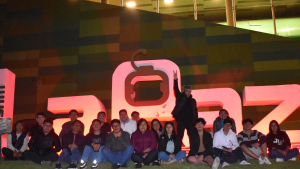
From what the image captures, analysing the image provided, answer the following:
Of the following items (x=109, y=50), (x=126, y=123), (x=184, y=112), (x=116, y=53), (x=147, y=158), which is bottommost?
(x=147, y=158)

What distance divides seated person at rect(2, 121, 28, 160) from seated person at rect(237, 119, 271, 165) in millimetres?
4884

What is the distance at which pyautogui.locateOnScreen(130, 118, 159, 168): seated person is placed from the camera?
603 cm

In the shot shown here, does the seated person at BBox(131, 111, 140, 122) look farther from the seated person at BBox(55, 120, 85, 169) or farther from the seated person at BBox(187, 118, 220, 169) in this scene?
the seated person at BBox(187, 118, 220, 169)

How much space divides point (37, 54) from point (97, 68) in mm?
2169

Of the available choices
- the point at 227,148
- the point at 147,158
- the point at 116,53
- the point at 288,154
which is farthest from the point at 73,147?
the point at 288,154

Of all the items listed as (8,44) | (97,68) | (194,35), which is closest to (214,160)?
(194,35)

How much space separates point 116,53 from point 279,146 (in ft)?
17.8

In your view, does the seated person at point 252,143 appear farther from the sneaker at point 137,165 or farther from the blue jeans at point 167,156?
the sneaker at point 137,165

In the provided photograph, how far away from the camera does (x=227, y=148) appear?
6109 mm

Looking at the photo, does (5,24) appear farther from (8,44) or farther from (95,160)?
(95,160)

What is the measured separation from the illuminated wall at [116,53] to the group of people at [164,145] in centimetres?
174

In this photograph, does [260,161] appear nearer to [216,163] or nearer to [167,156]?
[216,163]

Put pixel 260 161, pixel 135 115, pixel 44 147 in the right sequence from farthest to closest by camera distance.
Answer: pixel 135 115 → pixel 44 147 → pixel 260 161

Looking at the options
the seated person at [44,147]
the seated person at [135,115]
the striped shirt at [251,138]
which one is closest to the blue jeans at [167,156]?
the striped shirt at [251,138]
